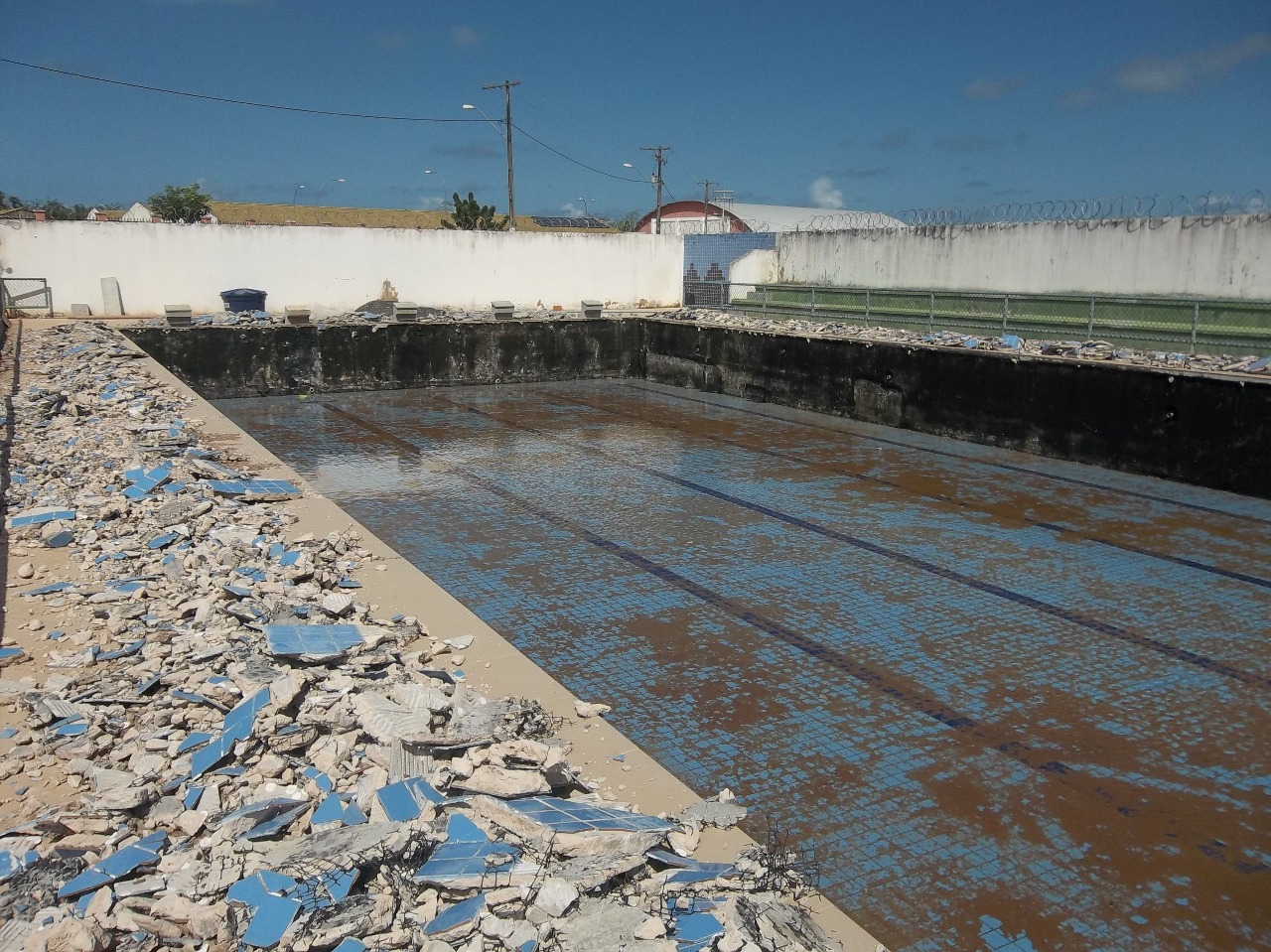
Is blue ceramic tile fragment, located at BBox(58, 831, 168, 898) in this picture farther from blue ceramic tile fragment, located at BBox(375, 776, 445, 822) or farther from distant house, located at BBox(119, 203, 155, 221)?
distant house, located at BBox(119, 203, 155, 221)

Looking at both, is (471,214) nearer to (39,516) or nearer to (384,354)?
(384,354)

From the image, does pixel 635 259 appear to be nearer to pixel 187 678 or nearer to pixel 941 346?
pixel 941 346

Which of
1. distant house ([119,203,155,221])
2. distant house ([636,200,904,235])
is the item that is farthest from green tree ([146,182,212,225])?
distant house ([636,200,904,235])

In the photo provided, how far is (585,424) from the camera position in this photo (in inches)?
551

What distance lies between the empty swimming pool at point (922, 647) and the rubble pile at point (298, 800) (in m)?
0.85

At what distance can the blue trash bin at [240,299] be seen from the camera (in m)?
21.5

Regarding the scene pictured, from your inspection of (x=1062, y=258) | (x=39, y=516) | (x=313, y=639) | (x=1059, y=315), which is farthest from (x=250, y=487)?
(x=1062, y=258)

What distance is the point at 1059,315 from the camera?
1678 centimetres

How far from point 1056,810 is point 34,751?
13.3ft

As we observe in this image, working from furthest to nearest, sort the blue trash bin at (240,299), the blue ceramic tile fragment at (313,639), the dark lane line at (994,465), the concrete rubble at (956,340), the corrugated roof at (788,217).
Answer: the corrugated roof at (788,217)
the blue trash bin at (240,299)
the concrete rubble at (956,340)
the dark lane line at (994,465)
the blue ceramic tile fragment at (313,639)

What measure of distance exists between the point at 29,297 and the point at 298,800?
21.3m

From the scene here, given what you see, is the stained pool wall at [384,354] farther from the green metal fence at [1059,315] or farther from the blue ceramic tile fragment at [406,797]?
the blue ceramic tile fragment at [406,797]

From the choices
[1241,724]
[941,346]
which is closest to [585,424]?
[941,346]

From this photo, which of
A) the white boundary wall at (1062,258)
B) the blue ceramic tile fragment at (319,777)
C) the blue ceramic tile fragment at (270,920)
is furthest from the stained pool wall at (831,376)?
the blue ceramic tile fragment at (270,920)
